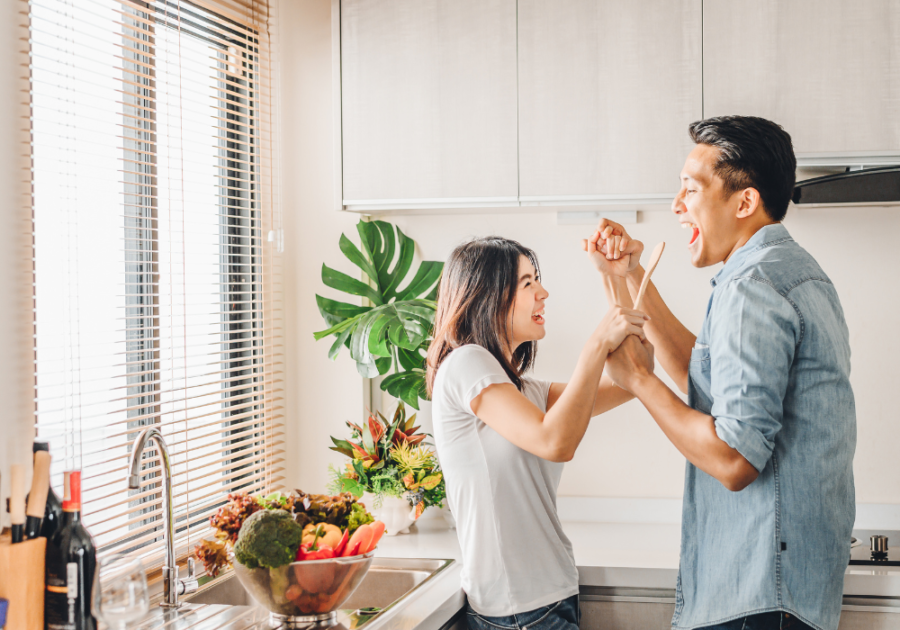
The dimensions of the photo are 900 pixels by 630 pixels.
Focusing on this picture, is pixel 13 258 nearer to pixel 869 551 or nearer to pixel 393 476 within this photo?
pixel 393 476

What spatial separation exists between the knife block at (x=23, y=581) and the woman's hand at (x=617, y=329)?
0.98 m

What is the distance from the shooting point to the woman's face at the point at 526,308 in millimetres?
1629

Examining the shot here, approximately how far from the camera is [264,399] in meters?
2.33

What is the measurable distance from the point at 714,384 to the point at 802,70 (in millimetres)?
1112

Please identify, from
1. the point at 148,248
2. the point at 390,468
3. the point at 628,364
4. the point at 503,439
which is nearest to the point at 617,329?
the point at 628,364

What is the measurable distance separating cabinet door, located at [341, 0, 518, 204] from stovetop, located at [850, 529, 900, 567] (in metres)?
1.24

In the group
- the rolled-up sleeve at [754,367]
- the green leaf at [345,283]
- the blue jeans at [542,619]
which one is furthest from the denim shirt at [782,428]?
the green leaf at [345,283]

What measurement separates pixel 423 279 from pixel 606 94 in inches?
29.8

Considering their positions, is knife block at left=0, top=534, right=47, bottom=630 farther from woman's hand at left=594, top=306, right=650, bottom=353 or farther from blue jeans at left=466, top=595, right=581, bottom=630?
woman's hand at left=594, top=306, right=650, bottom=353

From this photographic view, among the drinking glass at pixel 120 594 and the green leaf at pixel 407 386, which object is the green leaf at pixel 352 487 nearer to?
the green leaf at pixel 407 386

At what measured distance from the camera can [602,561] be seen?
1911mm

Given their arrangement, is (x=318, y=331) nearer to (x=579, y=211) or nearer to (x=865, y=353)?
(x=579, y=211)

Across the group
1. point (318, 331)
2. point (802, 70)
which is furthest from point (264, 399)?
point (802, 70)

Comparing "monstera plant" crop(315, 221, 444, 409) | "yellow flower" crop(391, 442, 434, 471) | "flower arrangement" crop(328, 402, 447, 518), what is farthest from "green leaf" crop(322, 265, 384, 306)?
"yellow flower" crop(391, 442, 434, 471)
